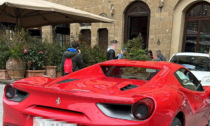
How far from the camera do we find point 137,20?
42.7 ft

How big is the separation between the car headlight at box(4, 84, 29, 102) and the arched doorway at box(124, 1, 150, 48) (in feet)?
34.9

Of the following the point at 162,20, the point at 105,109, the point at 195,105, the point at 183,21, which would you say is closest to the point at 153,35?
the point at 162,20

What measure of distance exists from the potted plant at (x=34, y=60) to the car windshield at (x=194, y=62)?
4769 mm

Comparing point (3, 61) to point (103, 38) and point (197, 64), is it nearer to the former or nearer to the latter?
point (197, 64)

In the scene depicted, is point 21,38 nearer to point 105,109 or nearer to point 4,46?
point 4,46

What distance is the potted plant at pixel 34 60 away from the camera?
249 inches

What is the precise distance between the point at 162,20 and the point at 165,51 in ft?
6.23

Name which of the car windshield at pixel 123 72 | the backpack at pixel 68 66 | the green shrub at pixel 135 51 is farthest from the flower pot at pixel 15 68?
the car windshield at pixel 123 72

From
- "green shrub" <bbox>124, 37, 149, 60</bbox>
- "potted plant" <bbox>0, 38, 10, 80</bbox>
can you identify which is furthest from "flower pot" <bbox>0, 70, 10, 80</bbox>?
"green shrub" <bbox>124, 37, 149, 60</bbox>

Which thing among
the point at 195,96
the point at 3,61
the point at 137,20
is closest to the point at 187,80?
the point at 195,96

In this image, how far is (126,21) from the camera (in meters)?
12.9

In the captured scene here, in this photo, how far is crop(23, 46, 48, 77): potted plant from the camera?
20.8 feet

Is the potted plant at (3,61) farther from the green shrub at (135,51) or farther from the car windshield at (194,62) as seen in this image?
the car windshield at (194,62)

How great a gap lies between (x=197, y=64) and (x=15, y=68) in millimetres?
6045
